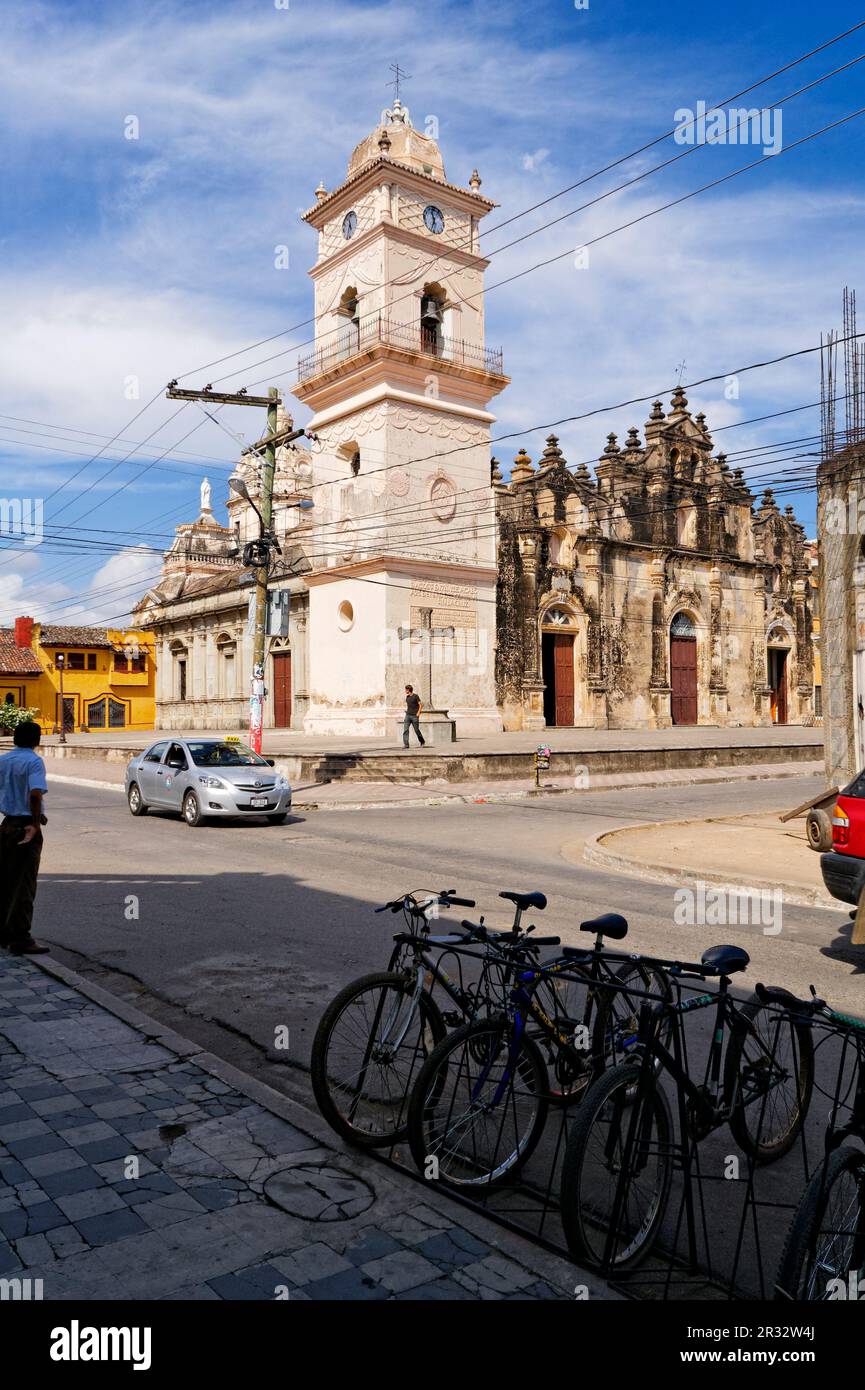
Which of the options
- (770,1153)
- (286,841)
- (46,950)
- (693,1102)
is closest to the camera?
(693,1102)

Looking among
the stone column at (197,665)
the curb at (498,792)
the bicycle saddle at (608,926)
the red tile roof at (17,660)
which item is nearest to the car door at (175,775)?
the curb at (498,792)

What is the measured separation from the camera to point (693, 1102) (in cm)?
365

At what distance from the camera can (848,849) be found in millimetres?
7656

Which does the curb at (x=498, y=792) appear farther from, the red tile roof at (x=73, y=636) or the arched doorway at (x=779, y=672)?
the red tile roof at (x=73, y=636)

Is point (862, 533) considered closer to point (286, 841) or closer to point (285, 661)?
point (286, 841)

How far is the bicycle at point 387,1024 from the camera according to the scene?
4.12m

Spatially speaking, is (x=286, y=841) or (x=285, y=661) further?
(x=285, y=661)

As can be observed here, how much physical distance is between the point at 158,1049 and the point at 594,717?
34509 mm

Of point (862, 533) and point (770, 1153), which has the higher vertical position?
point (862, 533)

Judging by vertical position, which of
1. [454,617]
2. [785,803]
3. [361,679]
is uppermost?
[454,617]

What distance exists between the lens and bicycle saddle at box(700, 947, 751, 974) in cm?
373

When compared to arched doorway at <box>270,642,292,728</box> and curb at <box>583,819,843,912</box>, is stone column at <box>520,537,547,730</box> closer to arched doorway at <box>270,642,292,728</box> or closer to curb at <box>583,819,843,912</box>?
arched doorway at <box>270,642,292,728</box>

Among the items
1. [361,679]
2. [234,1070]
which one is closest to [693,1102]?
[234,1070]

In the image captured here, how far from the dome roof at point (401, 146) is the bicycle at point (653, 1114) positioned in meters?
32.8
